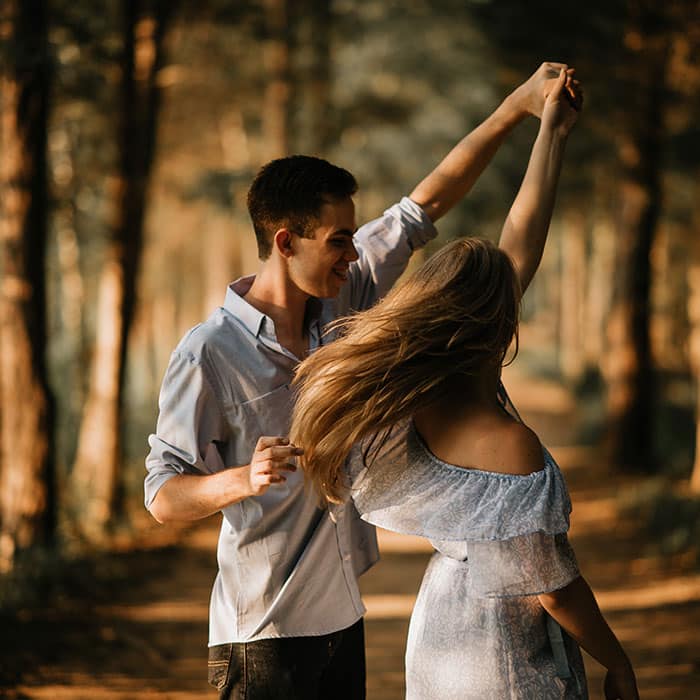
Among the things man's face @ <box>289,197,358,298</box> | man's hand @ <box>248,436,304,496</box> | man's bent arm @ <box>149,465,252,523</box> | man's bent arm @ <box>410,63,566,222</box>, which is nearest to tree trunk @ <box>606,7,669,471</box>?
man's bent arm @ <box>410,63,566,222</box>

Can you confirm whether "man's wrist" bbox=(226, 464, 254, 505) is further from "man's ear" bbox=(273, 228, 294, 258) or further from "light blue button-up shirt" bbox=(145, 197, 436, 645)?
"man's ear" bbox=(273, 228, 294, 258)

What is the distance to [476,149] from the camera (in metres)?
3.45

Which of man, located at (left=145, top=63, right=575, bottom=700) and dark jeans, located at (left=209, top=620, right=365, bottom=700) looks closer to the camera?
man, located at (left=145, top=63, right=575, bottom=700)

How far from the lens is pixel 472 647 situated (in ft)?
8.64

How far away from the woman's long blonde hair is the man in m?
0.33

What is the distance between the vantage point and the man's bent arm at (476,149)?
3.28 metres

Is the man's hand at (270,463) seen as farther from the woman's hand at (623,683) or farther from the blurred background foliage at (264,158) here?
the blurred background foliage at (264,158)

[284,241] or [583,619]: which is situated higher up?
[284,241]

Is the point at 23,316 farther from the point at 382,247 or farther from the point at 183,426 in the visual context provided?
the point at 183,426

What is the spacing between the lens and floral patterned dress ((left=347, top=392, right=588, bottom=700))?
8.03 feet

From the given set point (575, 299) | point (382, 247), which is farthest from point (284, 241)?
point (575, 299)

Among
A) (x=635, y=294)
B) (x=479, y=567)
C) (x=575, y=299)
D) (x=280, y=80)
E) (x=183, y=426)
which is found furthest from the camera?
(x=575, y=299)

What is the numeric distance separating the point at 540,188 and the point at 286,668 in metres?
1.63

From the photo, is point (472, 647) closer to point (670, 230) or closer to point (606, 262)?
point (670, 230)
